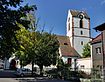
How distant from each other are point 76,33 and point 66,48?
19.8 ft

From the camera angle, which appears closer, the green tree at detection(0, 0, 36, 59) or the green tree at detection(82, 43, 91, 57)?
the green tree at detection(0, 0, 36, 59)

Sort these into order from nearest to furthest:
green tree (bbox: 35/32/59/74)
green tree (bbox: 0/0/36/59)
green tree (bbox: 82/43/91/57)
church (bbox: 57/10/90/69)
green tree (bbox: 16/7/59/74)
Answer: green tree (bbox: 0/0/36/59)
green tree (bbox: 16/7/59/74)
green tree (bbox: 35/32/59/74)
green tree (bbox: 82/43/91/57)
church (bbox: 57/10/90/69)

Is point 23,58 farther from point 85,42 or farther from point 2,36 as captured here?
point 85,42

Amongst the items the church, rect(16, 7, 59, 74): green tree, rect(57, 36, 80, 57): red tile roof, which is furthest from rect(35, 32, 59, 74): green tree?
the church

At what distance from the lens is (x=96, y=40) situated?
41469 mm

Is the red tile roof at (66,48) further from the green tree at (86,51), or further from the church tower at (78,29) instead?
the green tree at (86,51)

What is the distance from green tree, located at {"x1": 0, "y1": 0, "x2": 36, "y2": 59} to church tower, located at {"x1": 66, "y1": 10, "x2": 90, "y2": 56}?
140 ft

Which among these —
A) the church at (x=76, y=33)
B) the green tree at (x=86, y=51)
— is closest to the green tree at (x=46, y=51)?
the church at (x=76, y=33)

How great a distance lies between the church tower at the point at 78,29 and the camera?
210 ft

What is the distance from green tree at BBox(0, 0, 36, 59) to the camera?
19.9 m

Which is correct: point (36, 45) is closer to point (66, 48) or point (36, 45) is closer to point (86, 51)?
point (66, 48)

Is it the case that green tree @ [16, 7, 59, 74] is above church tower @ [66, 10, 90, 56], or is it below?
below

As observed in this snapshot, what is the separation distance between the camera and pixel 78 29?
65.4 meters

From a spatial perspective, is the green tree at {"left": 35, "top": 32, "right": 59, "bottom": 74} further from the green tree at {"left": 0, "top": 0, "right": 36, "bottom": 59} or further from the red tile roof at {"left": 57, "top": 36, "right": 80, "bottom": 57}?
the green tree at {"left": 0, "top": 0, "right": 36, "bottom": 59}
